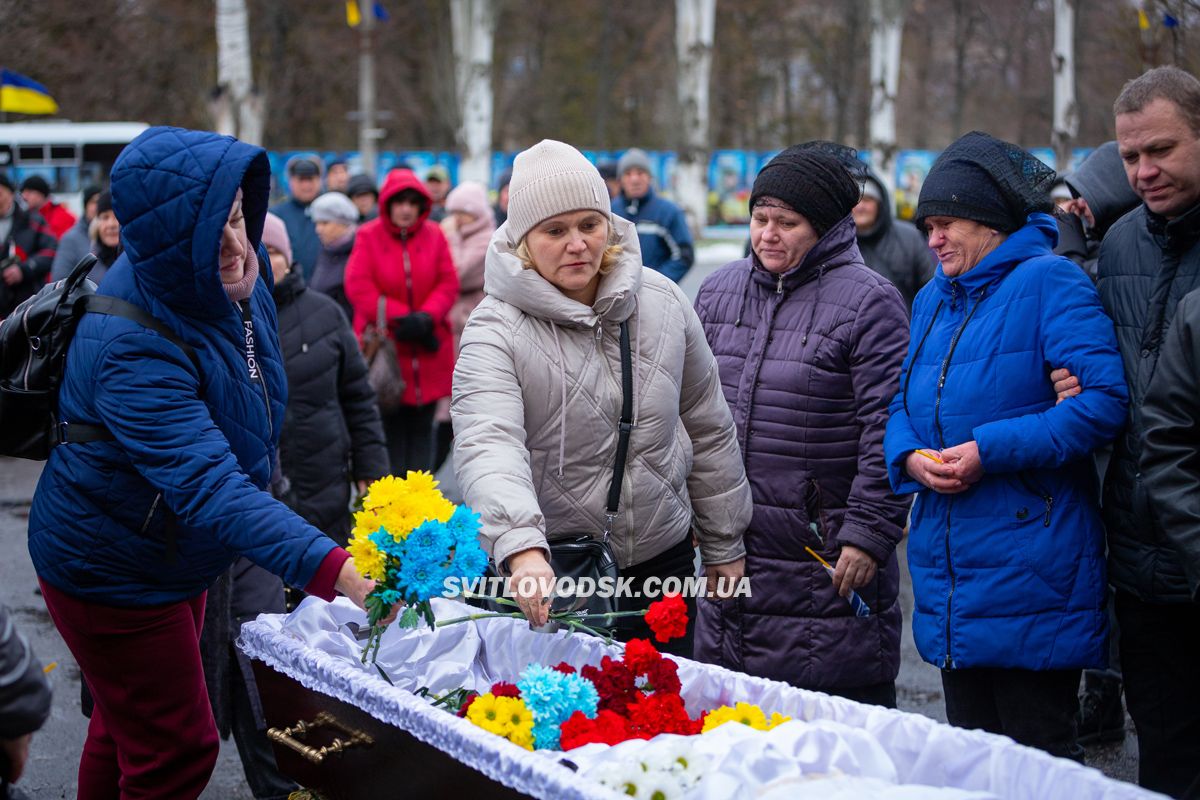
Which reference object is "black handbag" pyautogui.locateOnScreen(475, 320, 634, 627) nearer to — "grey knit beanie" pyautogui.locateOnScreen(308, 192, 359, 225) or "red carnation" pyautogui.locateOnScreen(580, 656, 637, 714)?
"red carnation" pyautogui.locateOnScreen(580, 656, 637, 714)

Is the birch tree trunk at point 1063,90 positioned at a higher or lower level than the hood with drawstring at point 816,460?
higher

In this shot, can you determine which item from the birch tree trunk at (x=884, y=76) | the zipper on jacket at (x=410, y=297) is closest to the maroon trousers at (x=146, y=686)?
the zipper on jacket at (x=410, y=297)

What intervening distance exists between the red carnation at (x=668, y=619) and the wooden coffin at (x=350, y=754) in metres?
0.57

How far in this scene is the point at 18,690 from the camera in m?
2.21

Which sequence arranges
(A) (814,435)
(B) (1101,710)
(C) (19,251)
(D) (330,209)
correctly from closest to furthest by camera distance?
1. (A) (814,435)
2. (B) (1101,710)
3. (D) (330,209)
4. (C) (19,251)

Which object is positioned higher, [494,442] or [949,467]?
[494,442]

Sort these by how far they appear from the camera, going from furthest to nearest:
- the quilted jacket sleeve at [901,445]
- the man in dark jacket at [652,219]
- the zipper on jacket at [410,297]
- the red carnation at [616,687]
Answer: the man in dark jacket at [652,219], the zipper on jacket at [410,297], the quilted jacket sleeve at [901,445], the red carnation at [616,687]

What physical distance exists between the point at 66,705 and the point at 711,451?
11.5ft

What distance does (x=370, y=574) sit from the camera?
2816mm

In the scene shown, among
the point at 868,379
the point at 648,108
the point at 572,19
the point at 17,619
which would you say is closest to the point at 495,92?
the point at 572,19

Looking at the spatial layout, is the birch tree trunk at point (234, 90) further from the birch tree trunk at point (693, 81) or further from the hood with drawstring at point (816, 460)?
the hood with drawstring at point (816, 460)

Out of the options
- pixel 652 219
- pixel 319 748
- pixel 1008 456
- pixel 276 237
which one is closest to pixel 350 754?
pixel 319 748

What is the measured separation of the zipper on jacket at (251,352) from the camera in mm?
3439

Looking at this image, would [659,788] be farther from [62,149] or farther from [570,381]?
[62,149]
